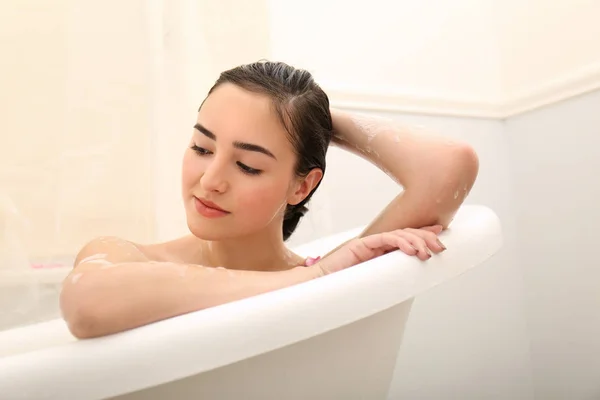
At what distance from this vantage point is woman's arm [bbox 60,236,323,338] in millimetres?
535

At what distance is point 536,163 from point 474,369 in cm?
66

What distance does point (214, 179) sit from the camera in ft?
2.59

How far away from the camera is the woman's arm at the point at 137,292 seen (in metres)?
0.53

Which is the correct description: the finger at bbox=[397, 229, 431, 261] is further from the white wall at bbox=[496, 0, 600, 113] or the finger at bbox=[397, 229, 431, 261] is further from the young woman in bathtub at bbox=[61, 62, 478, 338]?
the white wall at bbox=[496, 0, 600, 113]

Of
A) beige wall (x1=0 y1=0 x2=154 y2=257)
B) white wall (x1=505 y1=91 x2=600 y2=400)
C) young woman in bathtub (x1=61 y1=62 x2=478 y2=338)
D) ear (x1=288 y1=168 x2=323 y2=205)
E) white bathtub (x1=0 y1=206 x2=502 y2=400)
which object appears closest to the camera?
white bathtub (x1=0 y1=206 x2=502 y2=400)

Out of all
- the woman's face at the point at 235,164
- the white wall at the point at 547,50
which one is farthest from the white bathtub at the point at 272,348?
the white wall at the point at 547,50

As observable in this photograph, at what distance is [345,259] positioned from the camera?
77 centimetres

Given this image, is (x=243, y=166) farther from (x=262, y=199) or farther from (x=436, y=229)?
(x=436, y=229)

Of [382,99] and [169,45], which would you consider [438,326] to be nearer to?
[382,99]

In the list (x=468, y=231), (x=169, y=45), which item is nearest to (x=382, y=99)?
(x=169, y=45)

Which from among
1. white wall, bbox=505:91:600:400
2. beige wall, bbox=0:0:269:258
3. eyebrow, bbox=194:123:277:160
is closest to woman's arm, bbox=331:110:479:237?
eyebrow, bbox=194:123:277:160

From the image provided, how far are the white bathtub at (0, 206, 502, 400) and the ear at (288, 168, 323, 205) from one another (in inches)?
10.7

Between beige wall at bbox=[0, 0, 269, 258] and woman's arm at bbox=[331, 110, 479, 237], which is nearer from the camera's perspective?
woman's arm at bbox=[331, 110, 479, 237]

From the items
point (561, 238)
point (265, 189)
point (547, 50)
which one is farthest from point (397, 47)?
point (265, 189)
